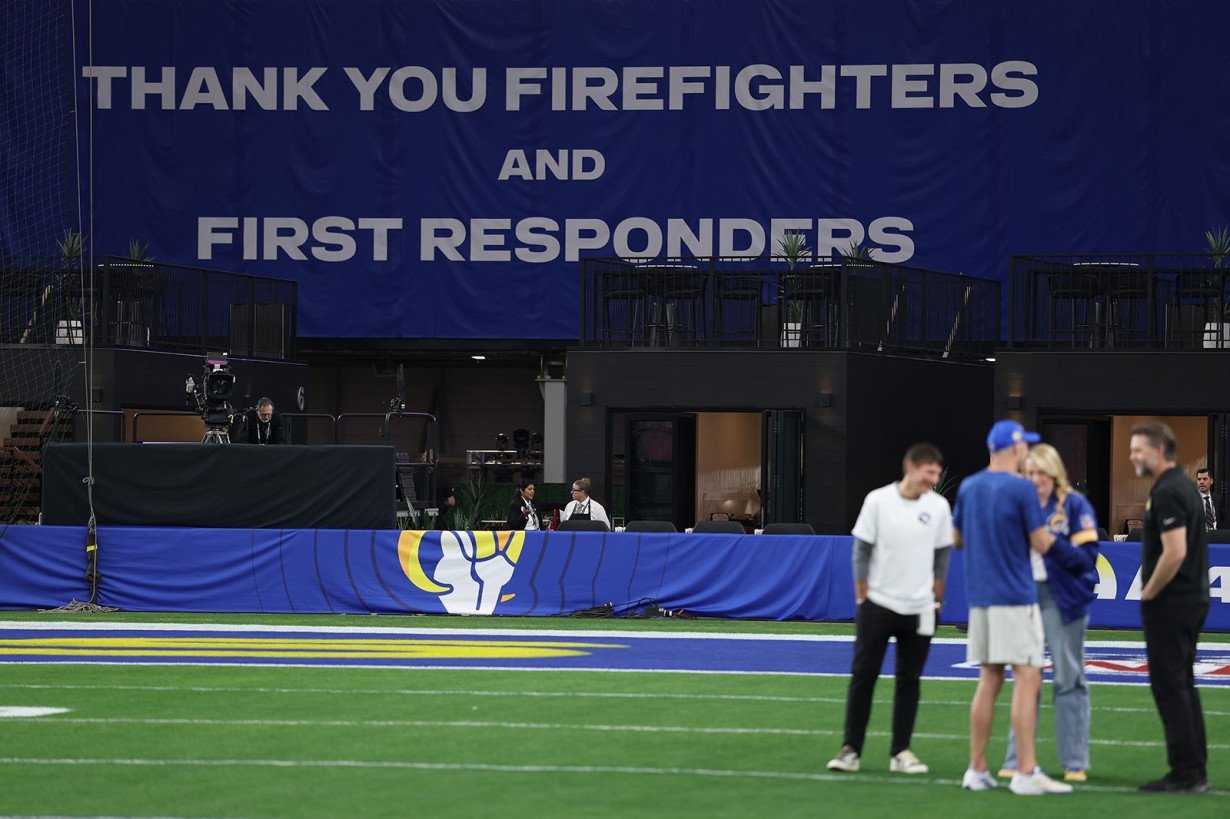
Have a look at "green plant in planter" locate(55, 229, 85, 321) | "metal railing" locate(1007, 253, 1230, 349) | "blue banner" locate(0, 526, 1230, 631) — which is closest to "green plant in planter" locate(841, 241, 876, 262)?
"metal railing" locate(1007, 253, 1230, 349)

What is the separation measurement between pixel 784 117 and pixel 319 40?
29.7 ft

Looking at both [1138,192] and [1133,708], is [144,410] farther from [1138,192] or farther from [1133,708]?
[1133,708]

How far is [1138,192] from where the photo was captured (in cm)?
3231

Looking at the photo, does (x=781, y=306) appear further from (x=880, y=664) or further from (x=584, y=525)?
(x=880, y=664)

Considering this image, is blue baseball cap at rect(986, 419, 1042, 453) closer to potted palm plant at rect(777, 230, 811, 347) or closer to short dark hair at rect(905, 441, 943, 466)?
short dark hair at rect(905, 441, 943, 466)

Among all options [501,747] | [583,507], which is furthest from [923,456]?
[583,507]

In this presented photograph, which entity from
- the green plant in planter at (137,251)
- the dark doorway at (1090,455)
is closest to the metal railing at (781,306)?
the dark doorway at (1090,455)

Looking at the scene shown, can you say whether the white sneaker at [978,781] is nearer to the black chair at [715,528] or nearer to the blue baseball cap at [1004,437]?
the blue baseball cap at [1004,437]

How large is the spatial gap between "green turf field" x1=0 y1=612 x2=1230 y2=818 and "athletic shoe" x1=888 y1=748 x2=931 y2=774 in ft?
0.32

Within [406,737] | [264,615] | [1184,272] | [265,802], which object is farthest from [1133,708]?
[1184,272]

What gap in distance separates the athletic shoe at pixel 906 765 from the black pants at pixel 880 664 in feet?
0.12

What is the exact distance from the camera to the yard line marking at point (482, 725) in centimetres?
1113

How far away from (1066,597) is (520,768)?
305 centimetres

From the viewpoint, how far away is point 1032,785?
8945mm
